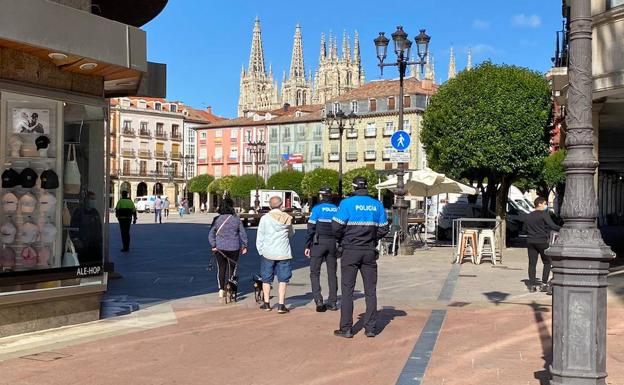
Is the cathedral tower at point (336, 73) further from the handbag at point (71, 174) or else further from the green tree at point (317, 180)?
the handbag at point (71, 174)

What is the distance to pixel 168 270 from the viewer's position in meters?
16.0

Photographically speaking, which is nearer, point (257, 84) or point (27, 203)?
point (27, 203)

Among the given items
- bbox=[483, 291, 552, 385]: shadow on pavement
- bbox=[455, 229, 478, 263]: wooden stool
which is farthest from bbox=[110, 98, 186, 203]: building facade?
bbox=[483, 291, 552, 385]: shadow on pavement

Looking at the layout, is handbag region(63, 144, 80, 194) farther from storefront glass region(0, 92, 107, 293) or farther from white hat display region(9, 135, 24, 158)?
white hat display region(9, 135, 24, 158)

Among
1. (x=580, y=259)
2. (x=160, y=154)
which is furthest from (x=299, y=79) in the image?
(x=580, y=259)

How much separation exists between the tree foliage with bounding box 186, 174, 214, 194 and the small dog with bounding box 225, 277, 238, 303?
8861cm

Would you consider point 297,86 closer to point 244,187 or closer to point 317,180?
point 244,187

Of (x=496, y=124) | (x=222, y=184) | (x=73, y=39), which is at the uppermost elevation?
(x=496, y=124)

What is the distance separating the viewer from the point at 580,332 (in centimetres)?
536

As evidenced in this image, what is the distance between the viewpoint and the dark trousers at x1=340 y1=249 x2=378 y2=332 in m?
8.34

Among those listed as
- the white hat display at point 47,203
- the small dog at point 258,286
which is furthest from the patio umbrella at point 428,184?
the white hat display at point 47,203

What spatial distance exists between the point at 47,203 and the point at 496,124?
61.8ft

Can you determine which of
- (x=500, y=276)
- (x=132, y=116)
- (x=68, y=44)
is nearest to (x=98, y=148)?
(x=68, y=44)

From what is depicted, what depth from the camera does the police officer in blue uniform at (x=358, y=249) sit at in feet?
27.5
